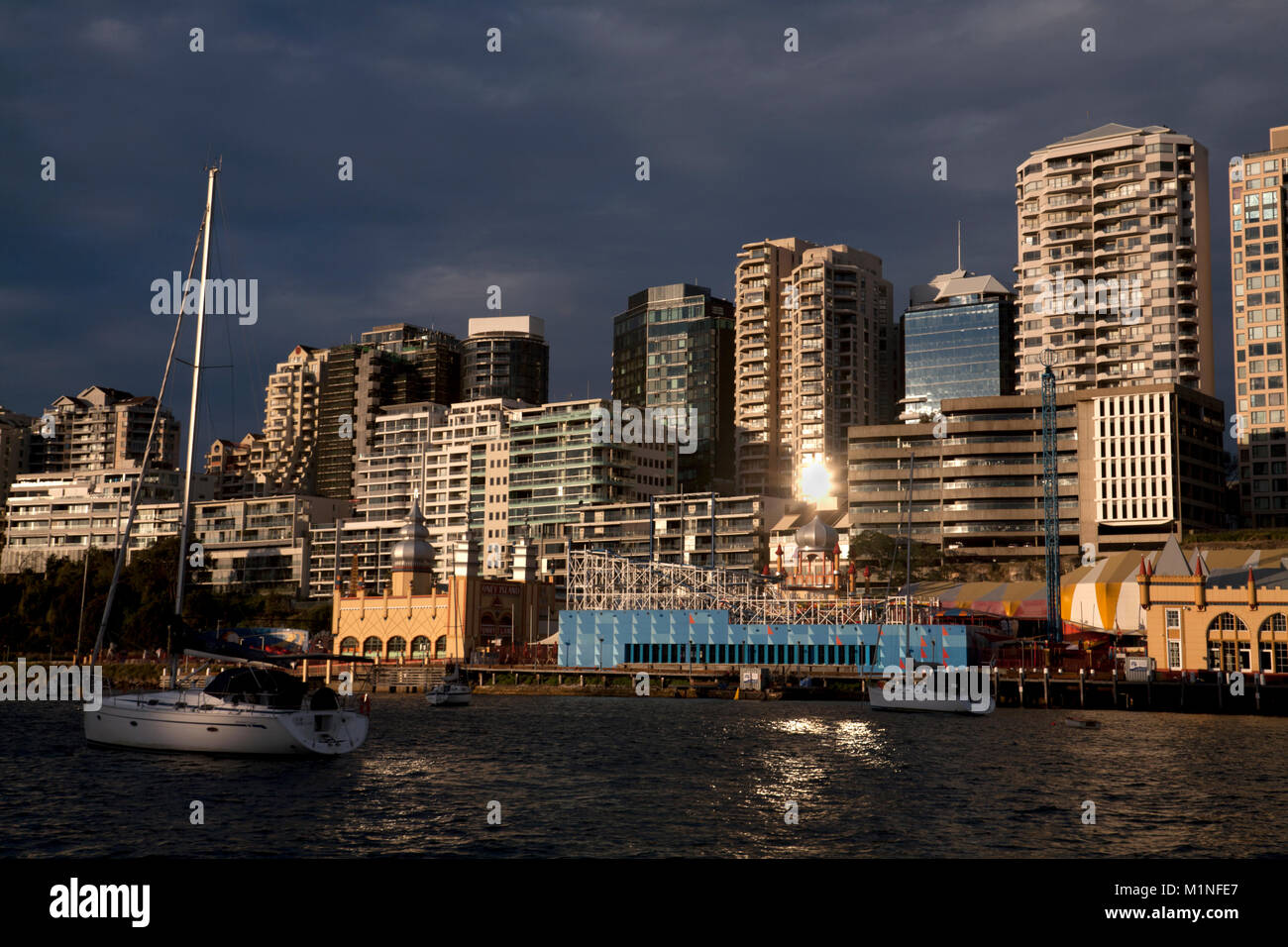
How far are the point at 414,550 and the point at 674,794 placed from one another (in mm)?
114310

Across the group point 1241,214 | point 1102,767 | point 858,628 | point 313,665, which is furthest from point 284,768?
point 1241,214

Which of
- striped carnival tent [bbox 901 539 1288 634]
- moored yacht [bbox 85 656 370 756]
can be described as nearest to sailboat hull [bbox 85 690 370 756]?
moored yacht [bbox 85 656 370 756]

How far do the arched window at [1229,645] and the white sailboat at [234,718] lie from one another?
7621 centimetres

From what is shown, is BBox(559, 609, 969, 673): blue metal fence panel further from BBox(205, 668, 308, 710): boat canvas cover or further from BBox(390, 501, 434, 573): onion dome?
BBox(205, 668, 308, 710): boat canvas cover

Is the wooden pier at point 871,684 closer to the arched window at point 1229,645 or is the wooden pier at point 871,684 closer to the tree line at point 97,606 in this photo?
the arched window at point 1229,645

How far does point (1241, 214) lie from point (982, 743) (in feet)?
532

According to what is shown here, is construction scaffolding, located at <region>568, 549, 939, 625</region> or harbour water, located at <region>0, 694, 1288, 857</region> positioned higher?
construction scaffolding, located at <region>568, 549, 939, 625</region>

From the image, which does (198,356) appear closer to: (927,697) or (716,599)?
(927,697)

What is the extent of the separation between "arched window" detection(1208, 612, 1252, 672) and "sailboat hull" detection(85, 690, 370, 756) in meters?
76.8

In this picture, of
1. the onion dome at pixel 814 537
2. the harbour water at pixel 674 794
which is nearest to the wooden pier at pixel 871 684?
the harbour water at pixel 674 794

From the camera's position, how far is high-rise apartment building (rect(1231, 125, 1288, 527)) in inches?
7475

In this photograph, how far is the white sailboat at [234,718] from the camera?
54.7 meters

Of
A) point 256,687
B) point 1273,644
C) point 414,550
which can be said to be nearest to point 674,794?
point 256,687
